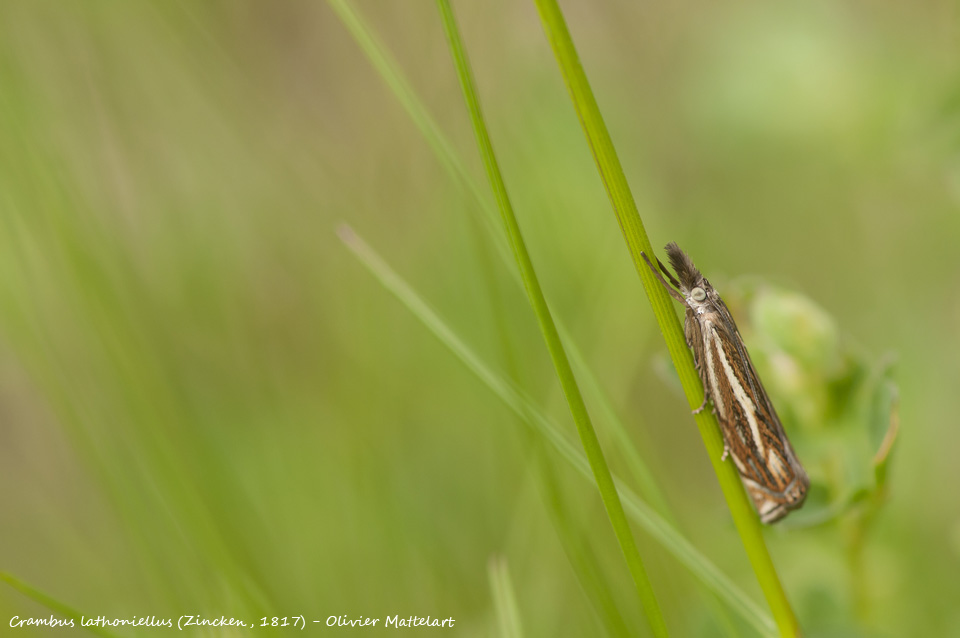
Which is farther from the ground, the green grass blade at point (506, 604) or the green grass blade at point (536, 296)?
the green grass blade at point (536, 296)

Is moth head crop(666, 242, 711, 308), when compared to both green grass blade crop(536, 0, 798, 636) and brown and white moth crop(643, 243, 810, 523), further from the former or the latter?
green grass blade crop(536, 0, 798, 636)

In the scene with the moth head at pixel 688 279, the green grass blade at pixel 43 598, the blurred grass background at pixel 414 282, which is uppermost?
the blurred grass background at pixel 414 282

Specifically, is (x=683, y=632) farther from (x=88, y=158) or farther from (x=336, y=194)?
(x=88, y=158)

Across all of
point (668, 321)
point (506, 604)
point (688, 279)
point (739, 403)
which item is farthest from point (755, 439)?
point (506, 604)

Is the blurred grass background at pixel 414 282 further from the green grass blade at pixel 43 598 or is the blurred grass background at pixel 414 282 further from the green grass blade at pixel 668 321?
the green grass blade at pixel 668 321

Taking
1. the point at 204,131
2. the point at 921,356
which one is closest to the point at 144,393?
the point at 204,131

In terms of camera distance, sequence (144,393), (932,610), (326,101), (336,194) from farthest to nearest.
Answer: (326,101) < (336,194) < (932,610) < (144,393)

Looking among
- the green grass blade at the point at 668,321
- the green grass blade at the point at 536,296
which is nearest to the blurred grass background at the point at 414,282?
the green grass blade at the point at 668,321
